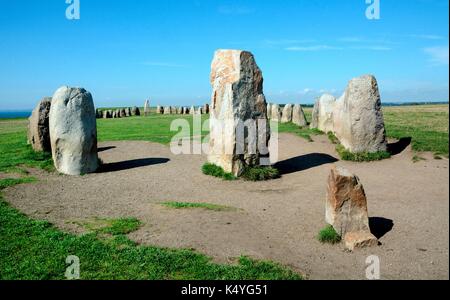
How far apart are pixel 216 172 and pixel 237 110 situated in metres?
2.20

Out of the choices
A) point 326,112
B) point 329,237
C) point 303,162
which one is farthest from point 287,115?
point 329,237

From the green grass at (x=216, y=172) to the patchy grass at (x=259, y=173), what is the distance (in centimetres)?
46

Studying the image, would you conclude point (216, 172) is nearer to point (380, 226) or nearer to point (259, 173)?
point (259, 173)

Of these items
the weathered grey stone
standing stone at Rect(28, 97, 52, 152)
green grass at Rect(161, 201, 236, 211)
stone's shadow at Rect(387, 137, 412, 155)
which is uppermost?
the weathered grey stone

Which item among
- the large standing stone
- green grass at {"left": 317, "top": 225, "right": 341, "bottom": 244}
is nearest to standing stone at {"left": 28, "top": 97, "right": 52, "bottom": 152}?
green grass at {"left": 317, "top": 225, "right": 341, "bottom": 244}

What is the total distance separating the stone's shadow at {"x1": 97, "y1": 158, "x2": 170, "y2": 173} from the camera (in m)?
14.8

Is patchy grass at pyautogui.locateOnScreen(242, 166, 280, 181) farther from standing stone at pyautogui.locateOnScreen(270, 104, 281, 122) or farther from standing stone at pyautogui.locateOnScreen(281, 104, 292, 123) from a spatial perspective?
standing stone at pyautogui.locateOnScreen(270, 104, 281, 122)

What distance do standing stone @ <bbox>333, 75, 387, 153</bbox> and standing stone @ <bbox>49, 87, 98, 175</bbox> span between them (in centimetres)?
998

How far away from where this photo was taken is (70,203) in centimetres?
1038

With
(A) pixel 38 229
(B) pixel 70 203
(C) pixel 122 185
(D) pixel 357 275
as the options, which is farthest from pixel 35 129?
(D) pixel 357 275

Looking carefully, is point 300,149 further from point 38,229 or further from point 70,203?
point 38,229

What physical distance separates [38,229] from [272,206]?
211 inches

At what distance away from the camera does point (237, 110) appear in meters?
13.6

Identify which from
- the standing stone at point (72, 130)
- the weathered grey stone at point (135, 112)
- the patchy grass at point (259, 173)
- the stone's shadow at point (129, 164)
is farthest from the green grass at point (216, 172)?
the weathered grey stone at point (135, 112)
